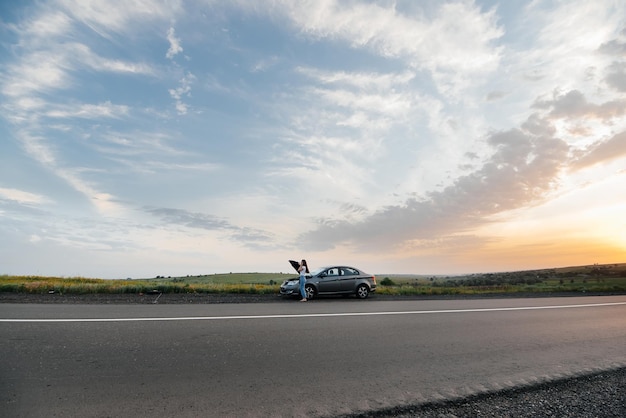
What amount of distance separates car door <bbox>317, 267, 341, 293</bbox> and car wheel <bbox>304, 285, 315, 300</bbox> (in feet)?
1.15

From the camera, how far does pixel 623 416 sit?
4.59m

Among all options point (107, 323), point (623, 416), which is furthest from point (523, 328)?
point (107, 323)

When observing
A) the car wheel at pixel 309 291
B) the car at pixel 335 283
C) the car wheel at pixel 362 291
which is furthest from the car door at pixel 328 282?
the car wheel at pixel 362 291

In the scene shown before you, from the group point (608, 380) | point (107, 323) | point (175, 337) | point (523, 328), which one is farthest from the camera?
point (523, 328)

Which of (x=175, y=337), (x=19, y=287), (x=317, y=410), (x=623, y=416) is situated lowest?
(x=623, y=416)

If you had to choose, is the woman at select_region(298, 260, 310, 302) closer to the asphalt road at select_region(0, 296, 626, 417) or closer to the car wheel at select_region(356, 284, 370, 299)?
the car wheel at select_region(356, 284, 370, 299)

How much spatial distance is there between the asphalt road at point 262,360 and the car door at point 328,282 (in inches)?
354

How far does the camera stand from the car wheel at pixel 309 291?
18859mm

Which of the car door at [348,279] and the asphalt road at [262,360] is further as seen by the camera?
the car door at [348,279]

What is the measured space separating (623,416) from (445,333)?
416cm

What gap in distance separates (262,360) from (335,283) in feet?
45.4

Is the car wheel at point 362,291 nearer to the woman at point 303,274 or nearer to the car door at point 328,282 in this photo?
the car door at point 328,282

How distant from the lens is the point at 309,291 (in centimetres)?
1902

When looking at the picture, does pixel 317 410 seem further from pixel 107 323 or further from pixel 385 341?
pixel 107 323
